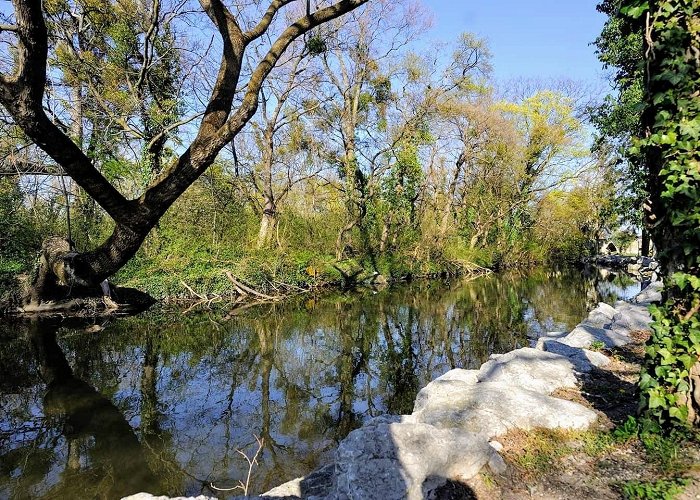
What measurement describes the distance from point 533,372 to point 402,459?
8.25 ft

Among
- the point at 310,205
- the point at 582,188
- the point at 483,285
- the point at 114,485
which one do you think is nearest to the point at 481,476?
the point at 114,485

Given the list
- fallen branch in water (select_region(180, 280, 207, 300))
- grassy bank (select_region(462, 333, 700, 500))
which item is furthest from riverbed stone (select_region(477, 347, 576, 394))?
fallen branch in water (select_region(180, 280, 207, 300))

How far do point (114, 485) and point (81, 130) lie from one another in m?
12.6

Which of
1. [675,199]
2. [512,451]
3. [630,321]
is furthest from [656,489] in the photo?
[630,321]

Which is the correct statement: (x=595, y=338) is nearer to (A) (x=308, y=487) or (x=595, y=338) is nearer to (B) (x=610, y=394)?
(B) (x=610, y=394)

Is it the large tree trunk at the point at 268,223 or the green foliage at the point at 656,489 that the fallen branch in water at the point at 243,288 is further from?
the green foliage at the point at 656,489

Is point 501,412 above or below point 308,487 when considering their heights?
above

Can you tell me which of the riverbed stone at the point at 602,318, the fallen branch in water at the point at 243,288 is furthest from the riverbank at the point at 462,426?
the fallen branch in water at the point at 243,288

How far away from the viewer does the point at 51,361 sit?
7.10m

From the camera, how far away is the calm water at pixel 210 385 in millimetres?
3951

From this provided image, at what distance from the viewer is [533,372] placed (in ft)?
14.7

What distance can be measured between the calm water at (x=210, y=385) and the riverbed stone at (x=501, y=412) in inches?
50.9

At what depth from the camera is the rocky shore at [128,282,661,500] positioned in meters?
2.45

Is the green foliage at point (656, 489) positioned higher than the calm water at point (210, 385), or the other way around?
the green foliage at point (656, 489)
